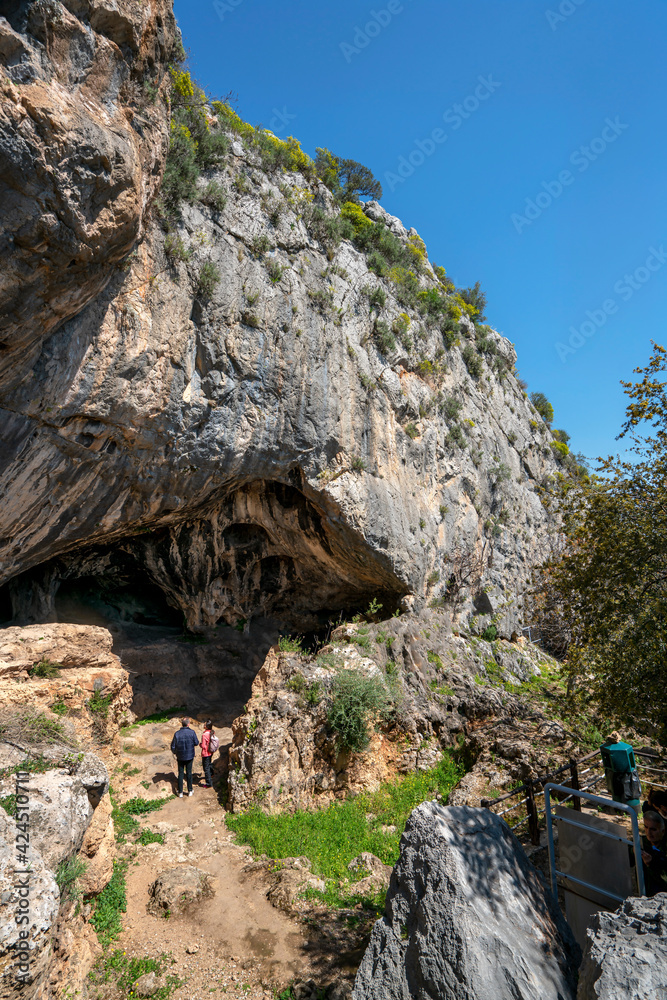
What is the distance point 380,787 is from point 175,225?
13564 mm

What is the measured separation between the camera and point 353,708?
37.8 ft

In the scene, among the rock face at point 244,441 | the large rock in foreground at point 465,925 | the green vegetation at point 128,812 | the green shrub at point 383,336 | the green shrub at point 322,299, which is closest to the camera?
the large rock in foreground at point 465,925

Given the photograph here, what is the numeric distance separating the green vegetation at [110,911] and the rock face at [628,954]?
5.73 m

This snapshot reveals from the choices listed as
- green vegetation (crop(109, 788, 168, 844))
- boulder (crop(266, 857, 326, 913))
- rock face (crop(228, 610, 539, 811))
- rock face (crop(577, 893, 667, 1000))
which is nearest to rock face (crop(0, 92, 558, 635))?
rock face (crop(228, 610, 539, 811))

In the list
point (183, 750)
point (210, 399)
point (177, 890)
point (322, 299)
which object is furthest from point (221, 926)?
point (322, 299)

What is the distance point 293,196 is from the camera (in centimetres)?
1539

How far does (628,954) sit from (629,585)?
5.76m

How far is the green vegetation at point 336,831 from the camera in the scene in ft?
28.1

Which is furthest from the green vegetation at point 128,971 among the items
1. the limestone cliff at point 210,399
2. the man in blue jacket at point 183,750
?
the limestone cliff at point 210,399

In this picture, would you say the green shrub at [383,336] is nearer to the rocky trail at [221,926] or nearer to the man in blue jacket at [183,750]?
the man in blue jacket at [183,750]

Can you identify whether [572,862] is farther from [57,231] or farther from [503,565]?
[503,565]

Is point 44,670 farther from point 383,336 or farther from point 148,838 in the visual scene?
point 383,336

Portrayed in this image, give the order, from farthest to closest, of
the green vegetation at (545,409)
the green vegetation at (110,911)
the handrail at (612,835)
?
the green vegetation at (545,409) → the green vegetation at (110,911) → the handrail at (612,835)

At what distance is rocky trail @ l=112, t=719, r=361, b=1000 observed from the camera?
590 centimetres
